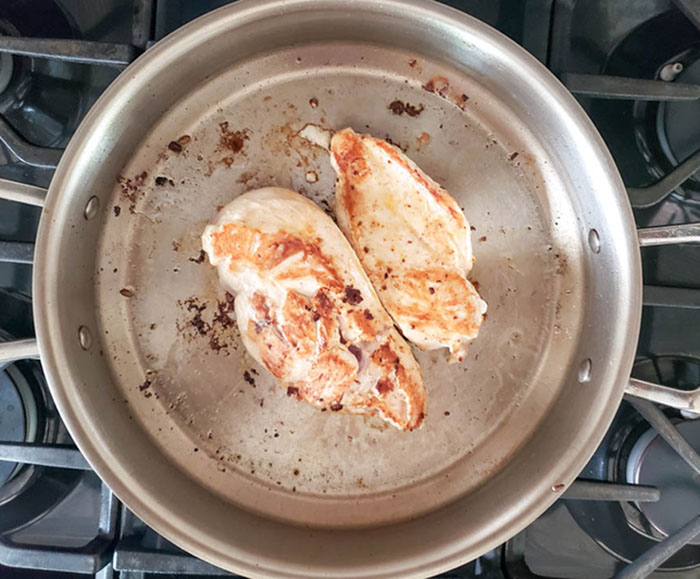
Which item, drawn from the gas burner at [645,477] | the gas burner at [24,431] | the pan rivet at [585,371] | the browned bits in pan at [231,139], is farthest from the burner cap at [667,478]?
the gas burner at [24,431]

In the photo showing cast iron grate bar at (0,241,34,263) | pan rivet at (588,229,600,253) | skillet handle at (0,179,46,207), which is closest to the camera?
skillet handle at (0,179,46,207)

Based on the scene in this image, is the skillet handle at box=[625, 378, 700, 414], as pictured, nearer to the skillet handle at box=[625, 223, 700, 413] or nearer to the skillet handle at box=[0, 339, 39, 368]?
the skillet handle at box=[625, 223, 700, 413]

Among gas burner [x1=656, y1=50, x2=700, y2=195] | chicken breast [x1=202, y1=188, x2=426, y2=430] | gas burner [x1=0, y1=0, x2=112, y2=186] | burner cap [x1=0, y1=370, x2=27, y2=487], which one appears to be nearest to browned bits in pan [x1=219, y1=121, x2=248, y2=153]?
chicken breast [x1=202, y1=188, x2=426, y2=430]

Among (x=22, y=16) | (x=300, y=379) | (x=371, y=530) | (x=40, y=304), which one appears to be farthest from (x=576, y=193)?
(x=22, y=16)

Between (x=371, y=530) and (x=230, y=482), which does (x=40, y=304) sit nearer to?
(x=230, y=482)

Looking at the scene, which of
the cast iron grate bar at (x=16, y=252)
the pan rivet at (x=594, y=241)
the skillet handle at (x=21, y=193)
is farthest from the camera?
the pan rivet at (x=594, y=241)

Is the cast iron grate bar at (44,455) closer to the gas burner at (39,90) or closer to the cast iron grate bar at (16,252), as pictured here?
the cast iron grate bar at (16,252)

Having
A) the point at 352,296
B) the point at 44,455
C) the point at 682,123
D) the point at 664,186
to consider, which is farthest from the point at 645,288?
the point at 44,455
